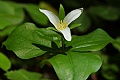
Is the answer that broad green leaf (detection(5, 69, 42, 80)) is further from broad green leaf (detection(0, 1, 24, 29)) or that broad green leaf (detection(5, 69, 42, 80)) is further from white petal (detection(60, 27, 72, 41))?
white petal (detection(60, 27, 72, 41))

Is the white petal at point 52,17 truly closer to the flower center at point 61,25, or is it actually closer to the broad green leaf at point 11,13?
the flower center at point 61,25

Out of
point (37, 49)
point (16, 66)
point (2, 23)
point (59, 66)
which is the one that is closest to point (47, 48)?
point (37, 49)

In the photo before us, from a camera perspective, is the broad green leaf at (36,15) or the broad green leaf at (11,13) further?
the broad green leaf at (36,15)

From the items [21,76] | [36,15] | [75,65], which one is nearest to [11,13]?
[36,15]

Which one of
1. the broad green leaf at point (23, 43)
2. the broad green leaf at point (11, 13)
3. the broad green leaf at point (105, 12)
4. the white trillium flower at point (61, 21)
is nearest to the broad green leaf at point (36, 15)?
the broad green leaf at point (11, 13)

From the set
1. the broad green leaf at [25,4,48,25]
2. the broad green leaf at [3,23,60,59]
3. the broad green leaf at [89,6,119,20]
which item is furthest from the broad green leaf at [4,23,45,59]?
the broad green leaf at [89,6,119,20]

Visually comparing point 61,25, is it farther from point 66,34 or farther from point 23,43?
point 23,43

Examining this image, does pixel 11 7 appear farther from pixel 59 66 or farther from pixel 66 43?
pixel 59 66
